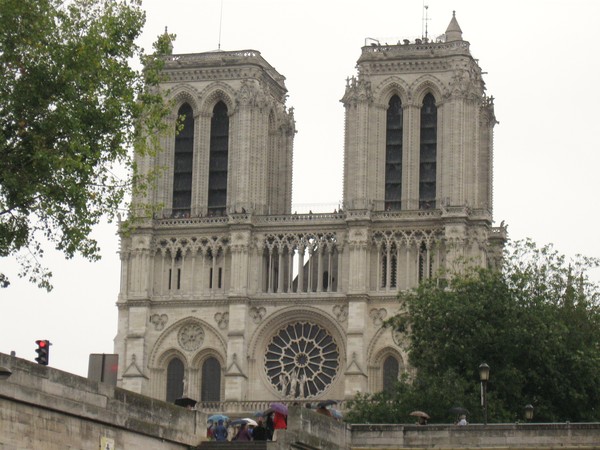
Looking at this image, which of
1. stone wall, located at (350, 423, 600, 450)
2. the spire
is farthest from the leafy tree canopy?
the spire

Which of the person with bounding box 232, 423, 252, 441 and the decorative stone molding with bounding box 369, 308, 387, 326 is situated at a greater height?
the decorative stone molding with bounding box 369, 308, 387, 326

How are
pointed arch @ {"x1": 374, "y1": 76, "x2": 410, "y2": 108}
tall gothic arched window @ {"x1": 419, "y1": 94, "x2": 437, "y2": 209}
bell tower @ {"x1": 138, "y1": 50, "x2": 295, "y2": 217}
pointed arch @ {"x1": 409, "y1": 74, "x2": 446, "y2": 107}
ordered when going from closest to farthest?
tall gothic arched window @ {"x1": 419, "y1": 94, "x2": 437, "y2": 209} < pointed arch @ {"x1": 409, "y1": 74, "x2": 446, "y2": 107} < pointed arch @ {"x1": 374, "y1": 76, "x2": 410, "y2": 108} < bell tower @ {"x1": 138, "y1": 50, "x2": 295, "y2": 217}

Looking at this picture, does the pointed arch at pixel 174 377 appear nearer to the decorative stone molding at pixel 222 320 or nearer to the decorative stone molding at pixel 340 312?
the decorative stone molding at pixel 222 320

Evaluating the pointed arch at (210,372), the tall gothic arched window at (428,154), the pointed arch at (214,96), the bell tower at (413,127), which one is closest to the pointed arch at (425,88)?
the bell tower at (413,127)

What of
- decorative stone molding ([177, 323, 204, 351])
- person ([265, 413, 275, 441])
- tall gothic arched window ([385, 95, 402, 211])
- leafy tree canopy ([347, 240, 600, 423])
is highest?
tall gothic arched window ([385, 95, 402, 211])

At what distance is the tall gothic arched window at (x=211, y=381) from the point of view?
102375 mm

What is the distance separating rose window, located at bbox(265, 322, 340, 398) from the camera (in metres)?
102

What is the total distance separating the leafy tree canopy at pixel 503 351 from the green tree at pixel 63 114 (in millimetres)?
19419

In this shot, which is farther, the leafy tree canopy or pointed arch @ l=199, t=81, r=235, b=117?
pointed arch @ l=199, t=81, r=235, b=117

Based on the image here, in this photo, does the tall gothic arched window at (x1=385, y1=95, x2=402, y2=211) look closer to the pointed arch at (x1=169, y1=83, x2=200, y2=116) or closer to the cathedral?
the cathedral

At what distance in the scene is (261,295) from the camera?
10262 centimetres

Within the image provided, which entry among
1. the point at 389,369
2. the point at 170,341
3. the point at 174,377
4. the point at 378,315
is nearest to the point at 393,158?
the point at 378,315

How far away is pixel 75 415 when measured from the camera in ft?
144

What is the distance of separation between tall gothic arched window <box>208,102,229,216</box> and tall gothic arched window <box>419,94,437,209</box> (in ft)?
33.0
